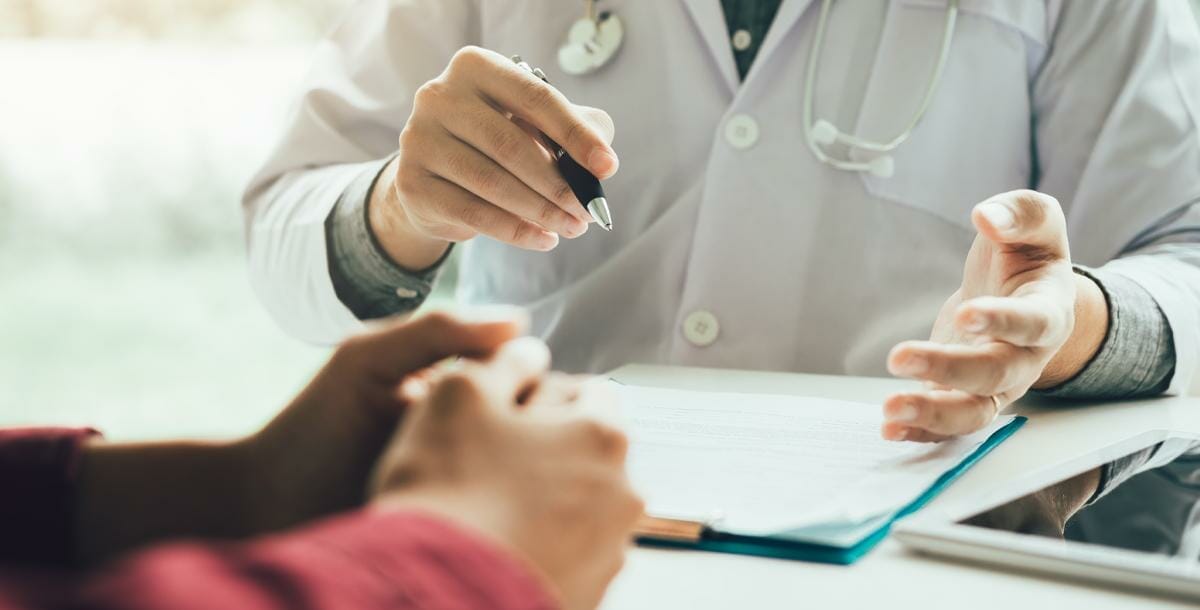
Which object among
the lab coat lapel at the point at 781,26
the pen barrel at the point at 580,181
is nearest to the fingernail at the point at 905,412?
the pen barrel at the point at 580,181

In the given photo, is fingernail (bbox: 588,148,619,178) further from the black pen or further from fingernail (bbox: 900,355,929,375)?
fingernail (bbox: 900,355,929,375)

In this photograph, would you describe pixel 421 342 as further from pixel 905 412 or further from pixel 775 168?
pixel 775 168

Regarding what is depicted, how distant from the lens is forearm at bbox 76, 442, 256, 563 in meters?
0.47

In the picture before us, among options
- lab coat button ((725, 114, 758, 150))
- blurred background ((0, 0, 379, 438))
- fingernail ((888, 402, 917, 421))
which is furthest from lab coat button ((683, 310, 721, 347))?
blurred background ((0, 0, 379, 438))

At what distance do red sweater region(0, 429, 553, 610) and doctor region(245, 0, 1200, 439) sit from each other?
565 mm

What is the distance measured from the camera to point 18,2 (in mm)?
2230

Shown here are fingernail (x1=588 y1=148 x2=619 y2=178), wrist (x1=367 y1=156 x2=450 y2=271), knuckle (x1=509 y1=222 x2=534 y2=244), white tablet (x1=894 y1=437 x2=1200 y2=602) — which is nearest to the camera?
white tablet (x1=894 y1=437 x2=1200 y2=602)

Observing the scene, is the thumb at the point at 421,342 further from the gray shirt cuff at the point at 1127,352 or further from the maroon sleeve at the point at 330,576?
the gray shirt cuff at the point at 1127,352

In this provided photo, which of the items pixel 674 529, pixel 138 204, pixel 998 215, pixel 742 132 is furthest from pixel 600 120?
pixel 138 204

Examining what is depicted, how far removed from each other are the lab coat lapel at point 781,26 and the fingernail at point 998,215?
0.35m

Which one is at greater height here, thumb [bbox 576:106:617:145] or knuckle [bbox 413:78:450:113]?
knuckle [bbox 413:78:450:113]

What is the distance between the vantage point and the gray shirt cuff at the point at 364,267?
1.01 m

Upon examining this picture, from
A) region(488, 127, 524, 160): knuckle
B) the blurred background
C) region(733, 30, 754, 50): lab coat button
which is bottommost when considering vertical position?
the blurred background

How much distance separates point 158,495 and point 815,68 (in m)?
0.76
